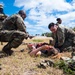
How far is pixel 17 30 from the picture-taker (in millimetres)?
9477

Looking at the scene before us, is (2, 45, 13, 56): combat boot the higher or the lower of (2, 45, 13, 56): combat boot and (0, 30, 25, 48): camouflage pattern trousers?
the lower

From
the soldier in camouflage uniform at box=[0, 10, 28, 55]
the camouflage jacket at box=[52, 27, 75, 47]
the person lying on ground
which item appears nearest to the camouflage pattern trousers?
the soldier in camouflage uniform at box=[0, 10, 28, 55]

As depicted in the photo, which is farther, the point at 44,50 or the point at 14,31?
the point at 44,50

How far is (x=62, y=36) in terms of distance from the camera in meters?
10.2

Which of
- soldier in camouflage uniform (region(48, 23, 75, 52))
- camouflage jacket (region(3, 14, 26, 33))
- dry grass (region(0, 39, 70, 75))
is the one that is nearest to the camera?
dry grass (region(0, 39, 70, 75))

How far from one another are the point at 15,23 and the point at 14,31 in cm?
37

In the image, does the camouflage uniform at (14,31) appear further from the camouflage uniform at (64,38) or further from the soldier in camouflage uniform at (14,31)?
the camouflage uniform at (64,38)

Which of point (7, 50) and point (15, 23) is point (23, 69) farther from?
point (15, 23)

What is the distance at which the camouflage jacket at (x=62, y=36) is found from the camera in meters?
10.2

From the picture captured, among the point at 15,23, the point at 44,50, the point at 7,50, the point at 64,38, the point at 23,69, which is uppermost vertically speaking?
the point at 15,23

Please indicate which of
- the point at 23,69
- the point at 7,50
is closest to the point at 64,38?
the point at 7,50

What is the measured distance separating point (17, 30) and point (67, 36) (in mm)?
2570

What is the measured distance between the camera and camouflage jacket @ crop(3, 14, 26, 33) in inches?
367

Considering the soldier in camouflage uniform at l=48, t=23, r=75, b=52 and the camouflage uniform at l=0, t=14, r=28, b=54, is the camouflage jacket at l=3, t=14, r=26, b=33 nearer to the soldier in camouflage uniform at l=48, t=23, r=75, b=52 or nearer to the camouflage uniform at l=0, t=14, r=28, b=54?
the camouflage uniform at l=0, t=14, r=28, b=54
